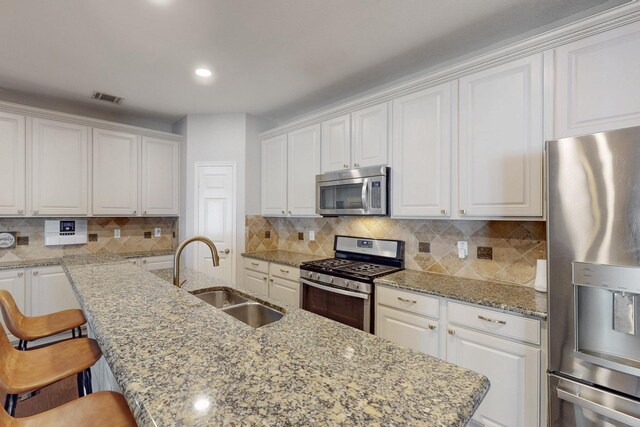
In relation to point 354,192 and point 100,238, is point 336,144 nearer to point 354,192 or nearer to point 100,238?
point 354,192

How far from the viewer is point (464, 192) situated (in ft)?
6.88

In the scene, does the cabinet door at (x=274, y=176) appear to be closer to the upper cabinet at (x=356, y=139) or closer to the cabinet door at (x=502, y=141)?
the upper cabinet at (x=356, y=139)

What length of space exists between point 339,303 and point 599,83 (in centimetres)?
213

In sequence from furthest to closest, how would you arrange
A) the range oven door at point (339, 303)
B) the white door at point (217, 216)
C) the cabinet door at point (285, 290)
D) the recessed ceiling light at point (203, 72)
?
the white door at point (217, 216) < the cabinet door at point (285, 290) < the recessed ceiling light at point (203, 72) < the range oven door at point (339, 303)

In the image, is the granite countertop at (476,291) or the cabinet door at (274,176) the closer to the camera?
the granite countertop at (476,291)

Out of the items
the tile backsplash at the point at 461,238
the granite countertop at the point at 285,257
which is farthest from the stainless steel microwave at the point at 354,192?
the granite countertop at the point at 285,257

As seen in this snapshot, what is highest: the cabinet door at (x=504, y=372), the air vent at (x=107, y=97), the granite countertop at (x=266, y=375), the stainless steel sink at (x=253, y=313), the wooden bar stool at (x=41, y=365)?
the air vent at (x=107, y=97)

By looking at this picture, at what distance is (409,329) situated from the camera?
2.11 metres

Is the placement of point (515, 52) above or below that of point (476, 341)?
above

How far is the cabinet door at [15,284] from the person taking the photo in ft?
9.42

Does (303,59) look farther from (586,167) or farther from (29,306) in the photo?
(29,306)

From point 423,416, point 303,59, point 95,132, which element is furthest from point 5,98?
point 423,416

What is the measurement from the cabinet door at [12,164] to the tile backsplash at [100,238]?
0.40 metres

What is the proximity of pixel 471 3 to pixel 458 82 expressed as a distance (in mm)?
463
